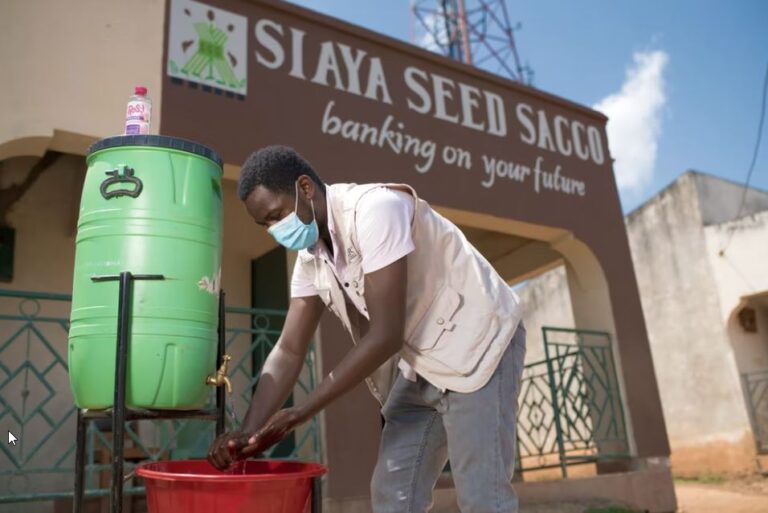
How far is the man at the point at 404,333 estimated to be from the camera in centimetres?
183

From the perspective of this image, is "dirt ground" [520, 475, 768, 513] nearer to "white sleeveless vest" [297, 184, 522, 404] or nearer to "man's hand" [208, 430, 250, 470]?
"white sleeveless vest" [297, 184, 522, 404]

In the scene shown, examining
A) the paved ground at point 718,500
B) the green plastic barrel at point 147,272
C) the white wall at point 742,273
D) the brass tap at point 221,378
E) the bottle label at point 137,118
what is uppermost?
the white wall at point 742,273

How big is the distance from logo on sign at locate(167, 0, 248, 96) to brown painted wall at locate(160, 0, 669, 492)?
4 cm

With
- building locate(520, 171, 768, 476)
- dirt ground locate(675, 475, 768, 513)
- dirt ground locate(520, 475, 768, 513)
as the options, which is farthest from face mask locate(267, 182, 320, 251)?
building locate(520, 171, 768, 476)

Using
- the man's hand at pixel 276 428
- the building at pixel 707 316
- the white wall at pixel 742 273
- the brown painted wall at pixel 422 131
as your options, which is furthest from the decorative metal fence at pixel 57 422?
the white wall at pixel 742 273

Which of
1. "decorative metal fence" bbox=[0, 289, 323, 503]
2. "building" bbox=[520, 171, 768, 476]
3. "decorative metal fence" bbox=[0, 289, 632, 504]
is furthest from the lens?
"building" bbox=[520, 171, 768, 476]

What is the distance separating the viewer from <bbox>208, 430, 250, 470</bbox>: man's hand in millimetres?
1802

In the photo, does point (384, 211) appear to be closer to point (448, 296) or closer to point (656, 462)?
point (448, 296)

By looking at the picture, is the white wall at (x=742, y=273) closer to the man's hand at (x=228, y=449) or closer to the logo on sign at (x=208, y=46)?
the logo on sign at (x=208, y=46)

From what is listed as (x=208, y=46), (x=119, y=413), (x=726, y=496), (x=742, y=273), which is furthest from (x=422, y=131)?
(x=742, y=273)

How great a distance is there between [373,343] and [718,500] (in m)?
8.06

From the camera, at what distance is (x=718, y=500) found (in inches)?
325

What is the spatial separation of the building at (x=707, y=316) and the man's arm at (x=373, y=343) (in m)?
10.4

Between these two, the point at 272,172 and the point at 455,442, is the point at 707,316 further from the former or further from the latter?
the point at 272,172
